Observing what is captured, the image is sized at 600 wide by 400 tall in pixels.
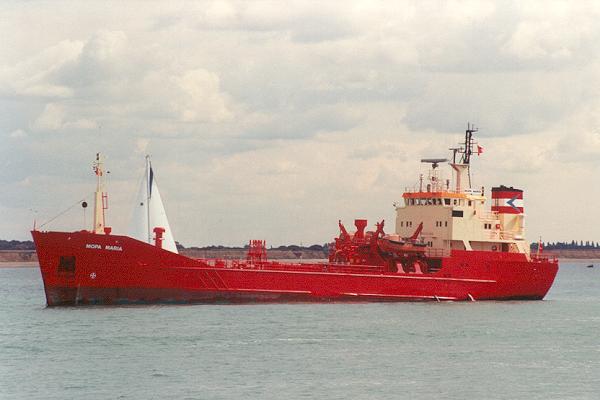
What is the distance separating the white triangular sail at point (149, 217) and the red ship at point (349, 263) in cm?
4

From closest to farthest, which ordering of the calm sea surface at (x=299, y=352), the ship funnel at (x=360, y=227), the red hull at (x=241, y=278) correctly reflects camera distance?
the calm sea surface at (x=299, y=352), the red hull at (x=241, y=278), the ship funnel at (x=360, y=227)

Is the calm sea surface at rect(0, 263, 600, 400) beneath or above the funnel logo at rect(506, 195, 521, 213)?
beneath

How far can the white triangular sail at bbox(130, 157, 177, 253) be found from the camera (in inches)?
1860

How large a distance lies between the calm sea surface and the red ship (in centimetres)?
72

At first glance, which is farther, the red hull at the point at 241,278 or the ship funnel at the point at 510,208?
the ship funnel at the point at 510,208

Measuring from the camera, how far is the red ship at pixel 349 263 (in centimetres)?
4266

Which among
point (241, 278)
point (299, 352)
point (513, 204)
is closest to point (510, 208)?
point (513, 204)

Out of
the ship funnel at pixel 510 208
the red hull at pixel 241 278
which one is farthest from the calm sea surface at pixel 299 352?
the ship funnel at pixel 510 208

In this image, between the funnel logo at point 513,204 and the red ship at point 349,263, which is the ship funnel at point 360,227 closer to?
the red ship at point 349,263

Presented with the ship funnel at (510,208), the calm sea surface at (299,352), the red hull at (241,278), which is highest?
the ship funnel at (510,208)

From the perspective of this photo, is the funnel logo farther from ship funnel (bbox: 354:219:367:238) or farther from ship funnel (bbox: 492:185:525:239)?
ship funnel (bbox: 354:219:367:238)

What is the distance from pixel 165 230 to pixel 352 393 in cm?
2000

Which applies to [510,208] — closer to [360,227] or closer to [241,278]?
[360,227]

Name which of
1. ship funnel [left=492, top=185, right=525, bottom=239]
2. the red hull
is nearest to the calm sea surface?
the red hull
